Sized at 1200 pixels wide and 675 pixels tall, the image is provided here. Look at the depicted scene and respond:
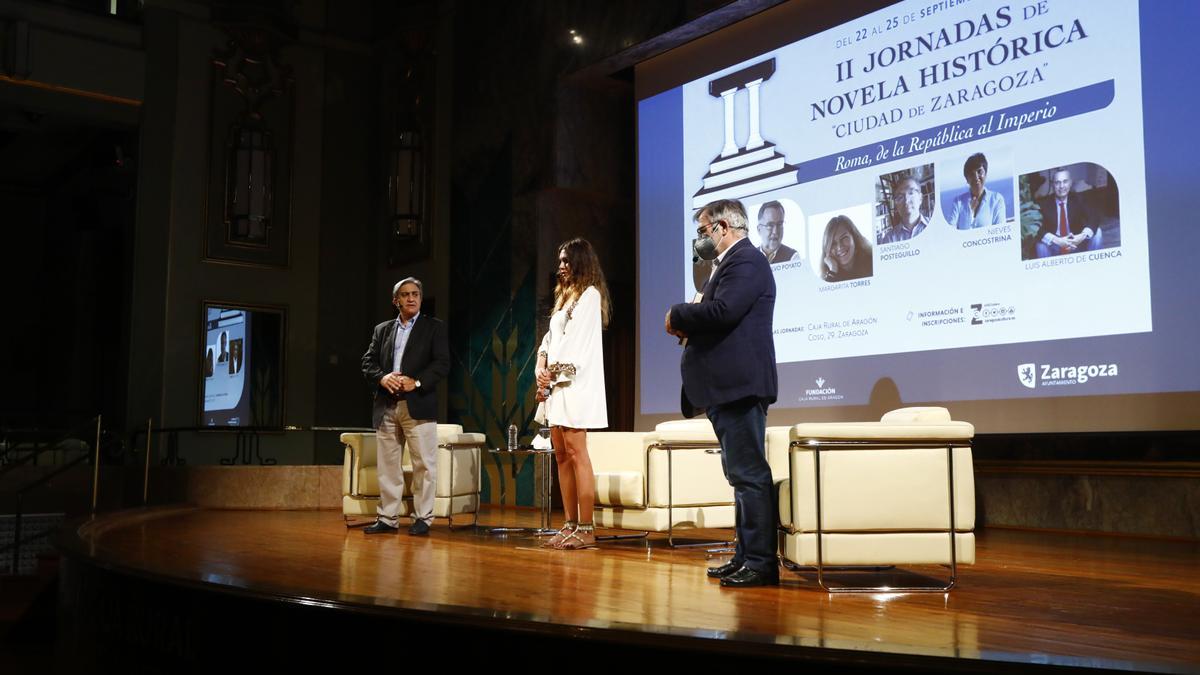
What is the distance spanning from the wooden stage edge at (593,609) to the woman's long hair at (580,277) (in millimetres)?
1186

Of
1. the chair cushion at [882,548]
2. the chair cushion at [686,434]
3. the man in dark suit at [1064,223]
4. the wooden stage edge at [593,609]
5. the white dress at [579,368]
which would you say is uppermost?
the man in dark suit at [1064,223]

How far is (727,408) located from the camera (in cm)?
354

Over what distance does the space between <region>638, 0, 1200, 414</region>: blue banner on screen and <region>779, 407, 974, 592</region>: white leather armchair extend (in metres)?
2.08

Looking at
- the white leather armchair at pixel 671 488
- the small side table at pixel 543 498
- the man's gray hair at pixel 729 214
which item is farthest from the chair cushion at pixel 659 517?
the man's gray hair at pixel 729 214

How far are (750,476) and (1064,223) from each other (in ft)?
9.36

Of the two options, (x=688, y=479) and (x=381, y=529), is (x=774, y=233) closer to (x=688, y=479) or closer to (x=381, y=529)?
(x=688, y=479)

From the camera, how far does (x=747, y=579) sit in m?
3.49

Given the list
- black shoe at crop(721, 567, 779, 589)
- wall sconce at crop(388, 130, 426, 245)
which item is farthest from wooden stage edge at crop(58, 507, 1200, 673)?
wall sconce at crop(388, 130, 426, 245)

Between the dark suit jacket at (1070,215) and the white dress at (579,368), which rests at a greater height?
the dark suit jacket at (1070,215)

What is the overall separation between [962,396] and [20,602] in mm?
5639

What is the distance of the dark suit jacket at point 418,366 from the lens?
18.3ft

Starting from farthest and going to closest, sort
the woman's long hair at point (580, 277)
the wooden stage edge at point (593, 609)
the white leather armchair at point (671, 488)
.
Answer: the white leather armchair at point (671, 488), the woman's long hair at point (580, 277), the wooden stage edge at point (593, 609)

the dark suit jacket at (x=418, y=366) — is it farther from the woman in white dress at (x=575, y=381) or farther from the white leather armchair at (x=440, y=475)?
the woman in white dress at (x=575, y=381)

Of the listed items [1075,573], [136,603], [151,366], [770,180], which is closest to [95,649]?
[136,603]
